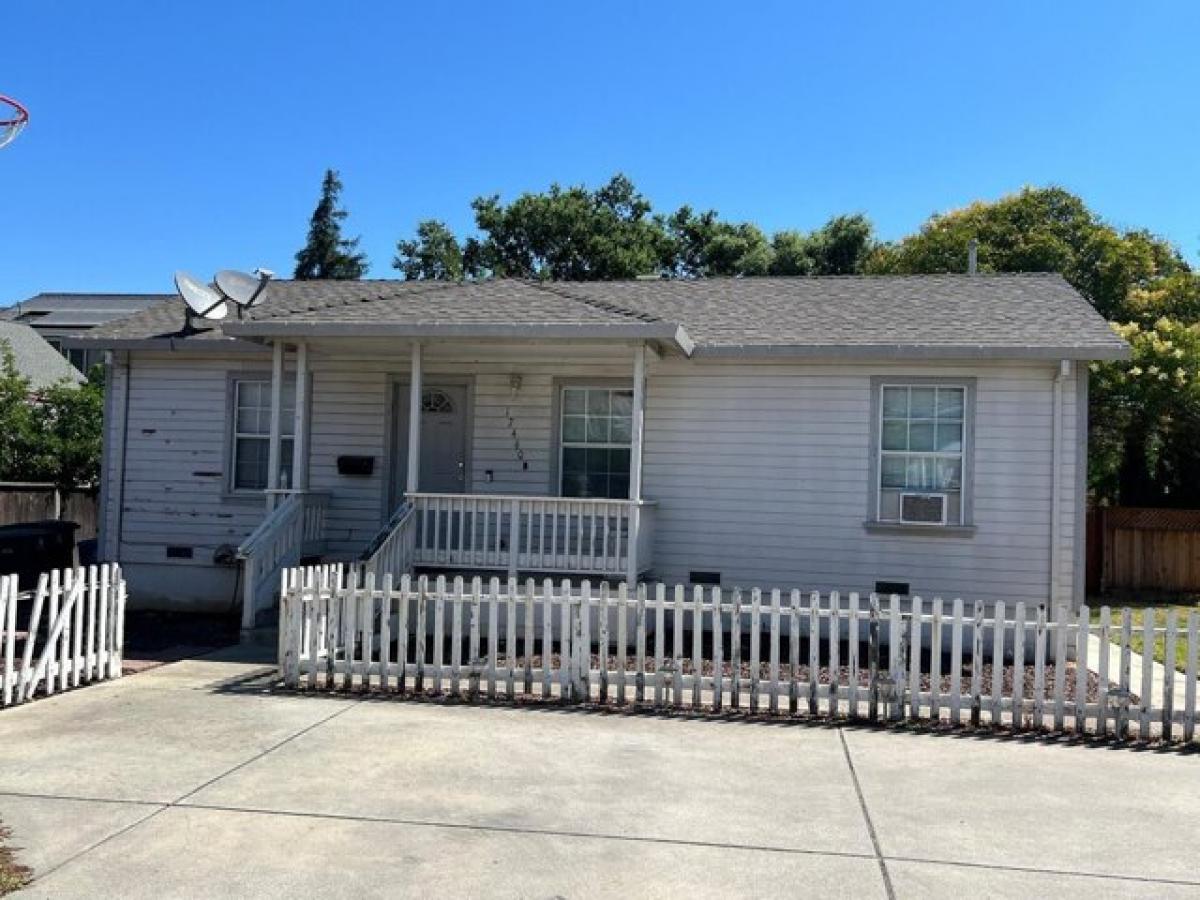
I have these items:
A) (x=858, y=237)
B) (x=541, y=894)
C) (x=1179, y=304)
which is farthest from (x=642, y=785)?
(x=858, y=237)

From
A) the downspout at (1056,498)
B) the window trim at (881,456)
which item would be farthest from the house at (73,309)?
the downspout at (1056,498)

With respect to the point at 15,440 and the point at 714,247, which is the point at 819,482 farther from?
the point at 714,247

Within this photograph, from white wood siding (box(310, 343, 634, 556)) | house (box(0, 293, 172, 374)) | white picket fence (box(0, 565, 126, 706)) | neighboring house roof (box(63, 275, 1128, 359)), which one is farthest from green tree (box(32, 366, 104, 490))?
house (box(0, 293, 172, 374))

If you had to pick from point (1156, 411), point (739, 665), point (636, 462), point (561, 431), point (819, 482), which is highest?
point (1156, 411)

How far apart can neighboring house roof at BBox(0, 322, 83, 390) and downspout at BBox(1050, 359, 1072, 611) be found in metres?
28.5

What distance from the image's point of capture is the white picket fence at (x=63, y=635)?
743 cm

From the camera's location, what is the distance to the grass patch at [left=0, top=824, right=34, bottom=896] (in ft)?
13.5

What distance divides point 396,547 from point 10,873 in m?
6.48

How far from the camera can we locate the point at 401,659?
8.09 metres

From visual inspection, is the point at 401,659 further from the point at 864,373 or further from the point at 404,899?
the point at 864,373

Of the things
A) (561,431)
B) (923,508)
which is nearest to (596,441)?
(561,431)

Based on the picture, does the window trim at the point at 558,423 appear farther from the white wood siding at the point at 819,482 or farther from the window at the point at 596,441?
the white wood siding at the point at 819,482

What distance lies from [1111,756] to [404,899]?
497cm

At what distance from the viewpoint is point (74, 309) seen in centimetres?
5291
